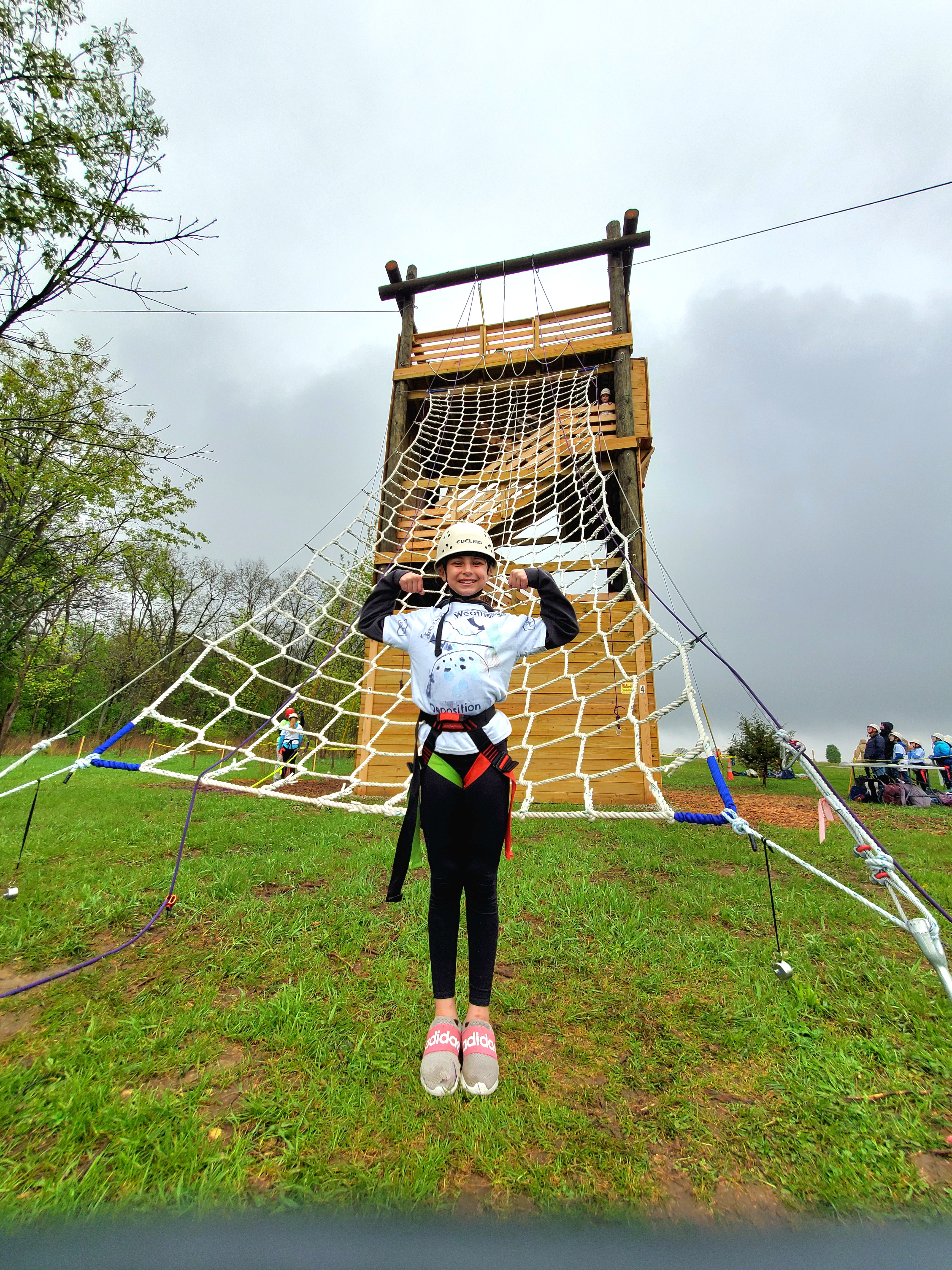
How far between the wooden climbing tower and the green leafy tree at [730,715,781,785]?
508 cm

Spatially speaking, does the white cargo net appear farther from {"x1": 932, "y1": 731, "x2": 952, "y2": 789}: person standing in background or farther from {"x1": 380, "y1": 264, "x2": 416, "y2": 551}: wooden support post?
{"x1": 932, "y1": 731, "x2": 952, "y2": 789}: person standing in background

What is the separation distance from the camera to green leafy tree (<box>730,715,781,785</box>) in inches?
359

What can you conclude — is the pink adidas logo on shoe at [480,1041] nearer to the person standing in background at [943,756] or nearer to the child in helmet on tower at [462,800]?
the child in helmet on tower at [462,800]

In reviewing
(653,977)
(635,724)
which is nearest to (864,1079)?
(653,977)

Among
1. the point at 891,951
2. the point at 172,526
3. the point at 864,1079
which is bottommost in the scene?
the point at 864,1079

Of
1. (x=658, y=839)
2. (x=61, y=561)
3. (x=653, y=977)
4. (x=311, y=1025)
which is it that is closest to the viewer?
(x=311, y=1025)

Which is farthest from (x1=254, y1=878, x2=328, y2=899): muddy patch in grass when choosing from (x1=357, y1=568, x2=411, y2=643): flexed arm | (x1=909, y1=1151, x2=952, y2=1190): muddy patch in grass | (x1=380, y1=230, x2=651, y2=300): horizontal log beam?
(x1=380, y1=230, x2=651, y2=300): horizontal log beam

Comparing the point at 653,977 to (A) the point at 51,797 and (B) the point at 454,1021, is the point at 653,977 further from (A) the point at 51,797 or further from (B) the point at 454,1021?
(A) the point at 51,797

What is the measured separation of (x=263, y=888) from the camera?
2.67 m

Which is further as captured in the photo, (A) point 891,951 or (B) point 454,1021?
(A) point 891,951

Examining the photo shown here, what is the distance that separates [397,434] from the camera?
5.86 m

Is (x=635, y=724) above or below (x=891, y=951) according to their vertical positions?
above

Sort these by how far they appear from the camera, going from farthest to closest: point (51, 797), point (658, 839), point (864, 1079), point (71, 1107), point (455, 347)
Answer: point (455, 347), point (51, 797), point (658, 839), point (864, 1079), point (71, 1107)

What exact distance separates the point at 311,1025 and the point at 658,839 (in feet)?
9.28
